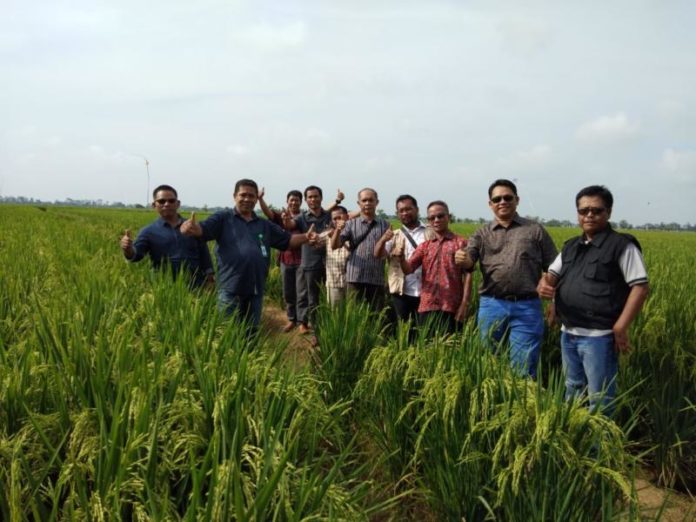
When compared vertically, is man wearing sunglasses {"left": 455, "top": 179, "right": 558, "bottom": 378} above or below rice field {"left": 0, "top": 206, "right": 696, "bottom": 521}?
above

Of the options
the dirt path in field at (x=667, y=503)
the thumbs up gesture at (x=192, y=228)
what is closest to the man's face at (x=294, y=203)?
the thumbs up gesture at (x=192, y=228)

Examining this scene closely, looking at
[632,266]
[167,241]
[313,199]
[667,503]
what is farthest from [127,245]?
[667,503]

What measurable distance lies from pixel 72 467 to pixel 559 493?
5.81ft

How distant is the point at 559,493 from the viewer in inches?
73.2

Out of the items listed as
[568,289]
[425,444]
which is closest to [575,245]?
[568,289]

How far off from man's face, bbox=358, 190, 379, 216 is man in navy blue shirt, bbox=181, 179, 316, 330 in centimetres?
115

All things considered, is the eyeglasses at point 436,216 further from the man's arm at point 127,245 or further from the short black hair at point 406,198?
the man's arm at point 127,245

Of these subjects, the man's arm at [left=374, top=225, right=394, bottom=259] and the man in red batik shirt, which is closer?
the man in red batik shirt

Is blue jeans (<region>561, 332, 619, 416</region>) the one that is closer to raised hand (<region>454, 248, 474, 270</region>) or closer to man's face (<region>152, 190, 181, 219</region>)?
raised hand (<region>454, 248, 474, 270</region>)

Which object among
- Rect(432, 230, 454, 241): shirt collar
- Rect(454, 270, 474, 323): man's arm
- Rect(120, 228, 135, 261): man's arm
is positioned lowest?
Rect(454, 270, 474, 323): man's arm

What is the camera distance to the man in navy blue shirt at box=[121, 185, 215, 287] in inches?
186

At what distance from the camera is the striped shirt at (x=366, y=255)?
520 cm

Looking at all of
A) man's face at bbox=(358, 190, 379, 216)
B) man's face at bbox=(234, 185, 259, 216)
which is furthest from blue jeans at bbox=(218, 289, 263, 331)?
man's face at bbox=(358, 190, 379, 216)

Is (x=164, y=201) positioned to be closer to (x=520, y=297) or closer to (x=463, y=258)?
(x=463, y=258)
